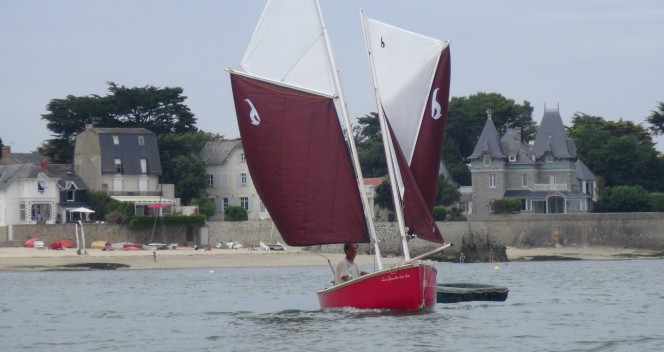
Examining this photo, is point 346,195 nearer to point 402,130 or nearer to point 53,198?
point 402,130

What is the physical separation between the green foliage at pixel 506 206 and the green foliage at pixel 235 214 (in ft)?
54.6

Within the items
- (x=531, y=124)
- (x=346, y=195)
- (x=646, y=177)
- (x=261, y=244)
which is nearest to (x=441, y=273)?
(x=261, y=244)

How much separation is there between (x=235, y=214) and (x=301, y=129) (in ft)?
176

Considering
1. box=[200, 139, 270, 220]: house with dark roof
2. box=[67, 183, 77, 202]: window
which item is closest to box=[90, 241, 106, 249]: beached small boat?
box=[67, 183, 77, 202]: window

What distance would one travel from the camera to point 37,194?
81.8m

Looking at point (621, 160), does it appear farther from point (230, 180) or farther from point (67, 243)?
point (67, 243)

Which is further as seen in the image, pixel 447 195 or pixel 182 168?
pixel 447 195

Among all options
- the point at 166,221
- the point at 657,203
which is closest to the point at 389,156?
the point at 166,221

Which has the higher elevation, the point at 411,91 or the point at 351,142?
the point at 411,91

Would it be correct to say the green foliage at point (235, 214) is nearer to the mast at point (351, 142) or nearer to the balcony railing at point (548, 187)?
the balcony railing at point (548, 187)

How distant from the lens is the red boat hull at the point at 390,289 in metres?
30.9

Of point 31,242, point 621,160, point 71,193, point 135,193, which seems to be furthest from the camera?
point 621,160

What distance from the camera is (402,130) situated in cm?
3212

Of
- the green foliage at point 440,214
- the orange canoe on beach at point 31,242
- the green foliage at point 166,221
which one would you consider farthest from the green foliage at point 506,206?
the orange canoe on beach at point 31,242
